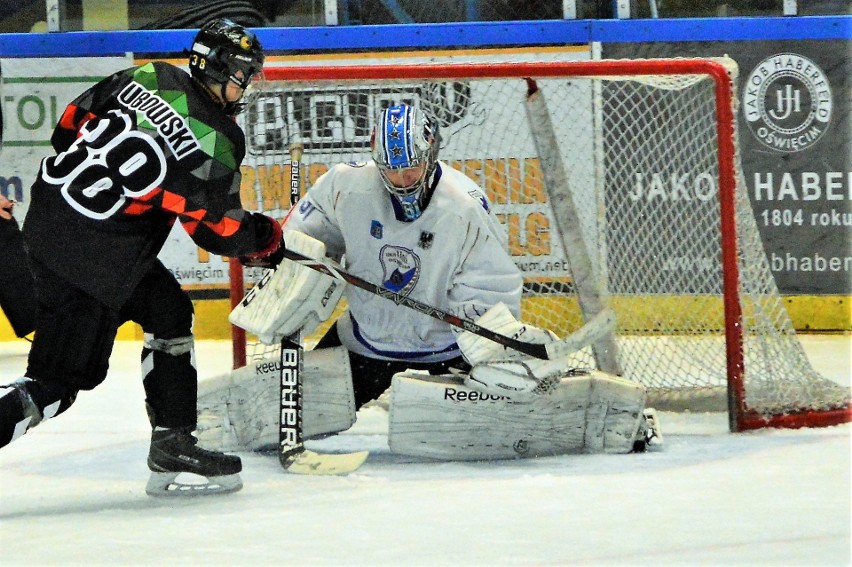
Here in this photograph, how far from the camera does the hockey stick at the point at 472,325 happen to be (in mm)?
2943

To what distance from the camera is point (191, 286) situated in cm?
484

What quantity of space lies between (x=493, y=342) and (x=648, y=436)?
1.72ft

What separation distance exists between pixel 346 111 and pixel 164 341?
62.7 inches

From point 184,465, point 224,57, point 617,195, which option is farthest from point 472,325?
point 617,195

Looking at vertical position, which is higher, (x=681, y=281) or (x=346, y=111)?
(x=346, y=111)

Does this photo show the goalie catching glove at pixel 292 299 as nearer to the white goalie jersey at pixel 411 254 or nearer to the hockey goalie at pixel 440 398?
the hockey goalie at pixel 440 398

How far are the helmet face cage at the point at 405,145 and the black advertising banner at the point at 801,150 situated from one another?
1.89m

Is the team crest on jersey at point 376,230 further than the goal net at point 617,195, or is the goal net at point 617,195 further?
the goal net at point 617,195

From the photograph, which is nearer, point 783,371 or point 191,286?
point 783,371

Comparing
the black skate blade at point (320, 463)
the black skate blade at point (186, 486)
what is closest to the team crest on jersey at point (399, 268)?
the black skate blade at point (320, 463)

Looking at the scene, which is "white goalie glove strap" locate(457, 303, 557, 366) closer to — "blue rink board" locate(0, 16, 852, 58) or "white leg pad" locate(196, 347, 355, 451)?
"white leg pad" locate(196, 347, 355, 451)

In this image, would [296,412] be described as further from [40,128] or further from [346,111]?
[40,128]

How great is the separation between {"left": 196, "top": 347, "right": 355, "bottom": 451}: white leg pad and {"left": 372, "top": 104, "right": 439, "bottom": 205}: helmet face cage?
19.2 inches

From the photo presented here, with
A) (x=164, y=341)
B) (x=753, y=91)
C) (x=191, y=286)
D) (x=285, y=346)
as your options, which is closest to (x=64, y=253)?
(x=164, y=341)
